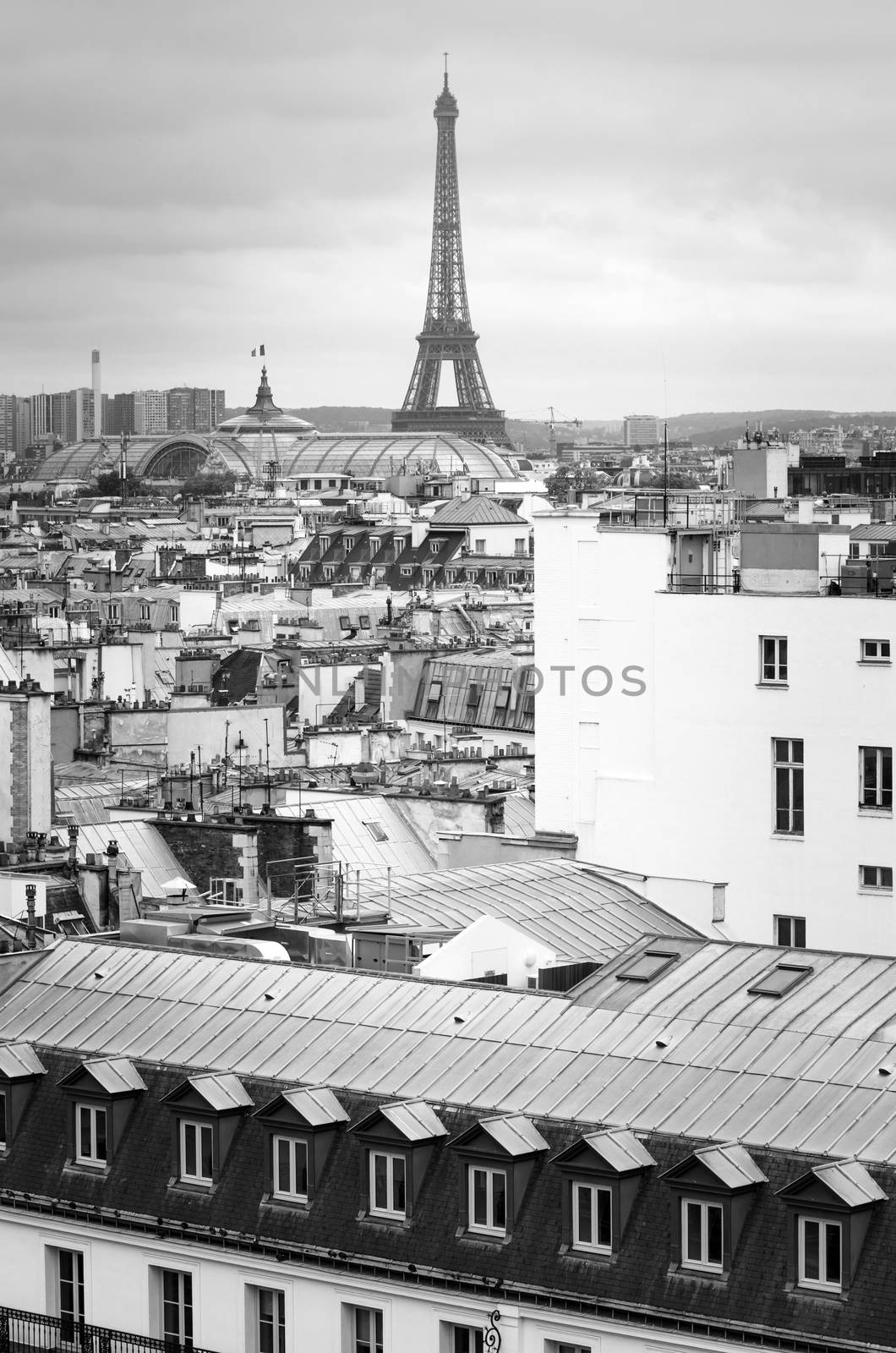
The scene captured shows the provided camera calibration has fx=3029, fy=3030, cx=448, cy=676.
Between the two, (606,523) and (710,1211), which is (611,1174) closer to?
(710,1211)

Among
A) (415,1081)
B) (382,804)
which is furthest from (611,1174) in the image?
(382,804)

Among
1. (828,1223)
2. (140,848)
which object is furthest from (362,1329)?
(140,848)

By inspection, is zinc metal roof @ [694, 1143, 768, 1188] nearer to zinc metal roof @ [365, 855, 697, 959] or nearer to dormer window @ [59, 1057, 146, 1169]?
dormer window @ [59, 1057, 146, 1169]

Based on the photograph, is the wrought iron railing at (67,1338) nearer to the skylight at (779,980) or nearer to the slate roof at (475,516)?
the skylight at (779,980)

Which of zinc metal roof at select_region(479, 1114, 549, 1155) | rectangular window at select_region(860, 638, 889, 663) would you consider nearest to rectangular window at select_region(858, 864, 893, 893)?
rectangular window at select_region(860, 638, 889, 663)

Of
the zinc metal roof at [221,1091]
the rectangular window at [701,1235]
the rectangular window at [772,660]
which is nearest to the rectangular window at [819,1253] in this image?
the rectangular window at [701,1235]

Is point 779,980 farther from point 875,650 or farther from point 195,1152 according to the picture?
point 875,650
